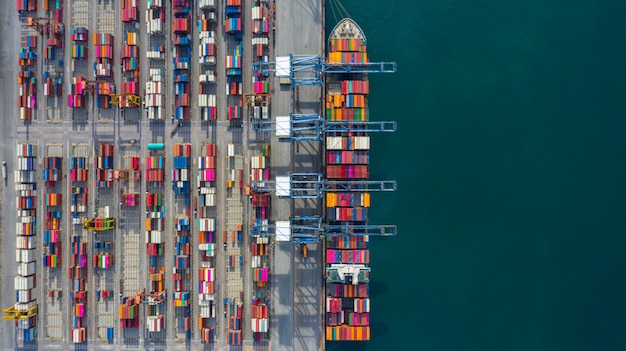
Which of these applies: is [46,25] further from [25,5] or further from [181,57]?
[181,57]

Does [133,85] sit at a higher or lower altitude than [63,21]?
lower

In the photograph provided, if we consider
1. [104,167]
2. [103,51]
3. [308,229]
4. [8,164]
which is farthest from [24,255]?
[308,229]

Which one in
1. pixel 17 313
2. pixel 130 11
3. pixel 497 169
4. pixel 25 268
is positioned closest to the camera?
pixel 17 313

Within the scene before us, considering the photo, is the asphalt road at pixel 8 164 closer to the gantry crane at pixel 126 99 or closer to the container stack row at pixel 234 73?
the gantry crane at pixel 126 99

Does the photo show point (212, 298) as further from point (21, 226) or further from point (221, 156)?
point (21, 226)

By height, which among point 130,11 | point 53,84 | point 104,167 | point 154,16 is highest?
point 130,11

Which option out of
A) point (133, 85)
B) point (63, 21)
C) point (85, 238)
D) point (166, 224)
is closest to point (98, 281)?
point (85, 238)

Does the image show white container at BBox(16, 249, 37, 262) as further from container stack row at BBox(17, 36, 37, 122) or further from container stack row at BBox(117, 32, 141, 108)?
container stack row at BBox(117, 32, 141, 108)
